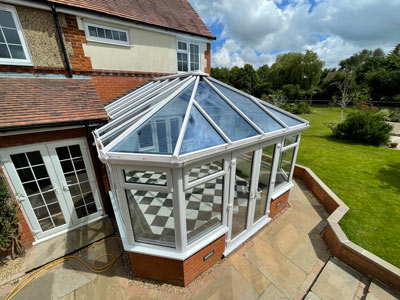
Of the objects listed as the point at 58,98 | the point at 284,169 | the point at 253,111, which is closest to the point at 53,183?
the point at 58,98

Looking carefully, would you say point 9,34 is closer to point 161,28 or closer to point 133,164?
point 161,28

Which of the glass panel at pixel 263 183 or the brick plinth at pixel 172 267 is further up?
the glass panel at pixel 263 183

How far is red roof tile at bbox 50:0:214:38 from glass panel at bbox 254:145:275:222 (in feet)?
23.4

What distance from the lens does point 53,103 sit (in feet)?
14.6

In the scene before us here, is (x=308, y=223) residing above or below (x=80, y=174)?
below

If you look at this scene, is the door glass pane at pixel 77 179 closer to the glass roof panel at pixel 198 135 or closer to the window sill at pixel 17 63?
the window sill at pixel 17 63

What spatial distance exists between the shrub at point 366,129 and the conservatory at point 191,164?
10.2m

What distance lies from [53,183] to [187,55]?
7949mm

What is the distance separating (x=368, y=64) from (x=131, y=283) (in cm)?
5603

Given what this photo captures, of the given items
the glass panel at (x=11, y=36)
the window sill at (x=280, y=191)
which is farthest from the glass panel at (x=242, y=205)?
the glass panel at (x=11, y=36)

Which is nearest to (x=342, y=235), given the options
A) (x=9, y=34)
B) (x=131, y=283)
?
(x=131, y=283)

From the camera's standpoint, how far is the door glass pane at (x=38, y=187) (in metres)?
4.16

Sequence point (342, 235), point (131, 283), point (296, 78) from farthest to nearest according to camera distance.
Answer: point (296, 78), point (342, 235), point (131, 283)

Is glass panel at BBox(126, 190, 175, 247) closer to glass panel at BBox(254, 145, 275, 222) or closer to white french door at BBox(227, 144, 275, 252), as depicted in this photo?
white french door at BBox(227, 144, 275, 252)
